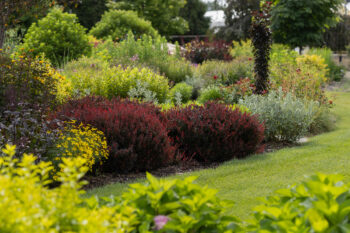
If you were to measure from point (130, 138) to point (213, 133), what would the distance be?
54.3 inches

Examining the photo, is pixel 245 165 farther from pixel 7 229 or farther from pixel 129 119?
pixel 7 229

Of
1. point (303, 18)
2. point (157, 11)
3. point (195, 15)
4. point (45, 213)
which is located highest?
point (157, 11)

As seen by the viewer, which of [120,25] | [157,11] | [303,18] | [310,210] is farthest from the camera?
[157,11]

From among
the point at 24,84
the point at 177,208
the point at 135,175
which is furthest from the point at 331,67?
the point at 177,208

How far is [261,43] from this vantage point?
30.3 ft

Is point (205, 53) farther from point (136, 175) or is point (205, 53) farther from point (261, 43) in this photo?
point (136, 175)

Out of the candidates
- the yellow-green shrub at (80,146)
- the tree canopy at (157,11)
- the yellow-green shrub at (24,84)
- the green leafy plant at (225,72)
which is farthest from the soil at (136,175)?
the tree canopy at (157,11)

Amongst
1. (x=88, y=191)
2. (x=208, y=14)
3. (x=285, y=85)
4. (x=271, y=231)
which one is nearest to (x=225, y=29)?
(x=208, y=14)

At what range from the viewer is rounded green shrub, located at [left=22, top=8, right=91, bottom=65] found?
13.9 metres

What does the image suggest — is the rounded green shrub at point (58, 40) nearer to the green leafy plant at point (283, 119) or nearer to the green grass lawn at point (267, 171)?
Result: the green leafy plant at point (283, 119)

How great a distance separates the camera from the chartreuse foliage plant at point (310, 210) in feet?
7.67

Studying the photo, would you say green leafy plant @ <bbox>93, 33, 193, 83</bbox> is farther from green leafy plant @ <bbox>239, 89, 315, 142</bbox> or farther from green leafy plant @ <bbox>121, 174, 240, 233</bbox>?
green leafy plant @ <bbox>121, 174, 240, 233</bbox>

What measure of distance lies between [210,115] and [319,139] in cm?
269

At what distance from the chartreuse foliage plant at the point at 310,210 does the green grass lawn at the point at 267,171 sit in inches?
63.9
